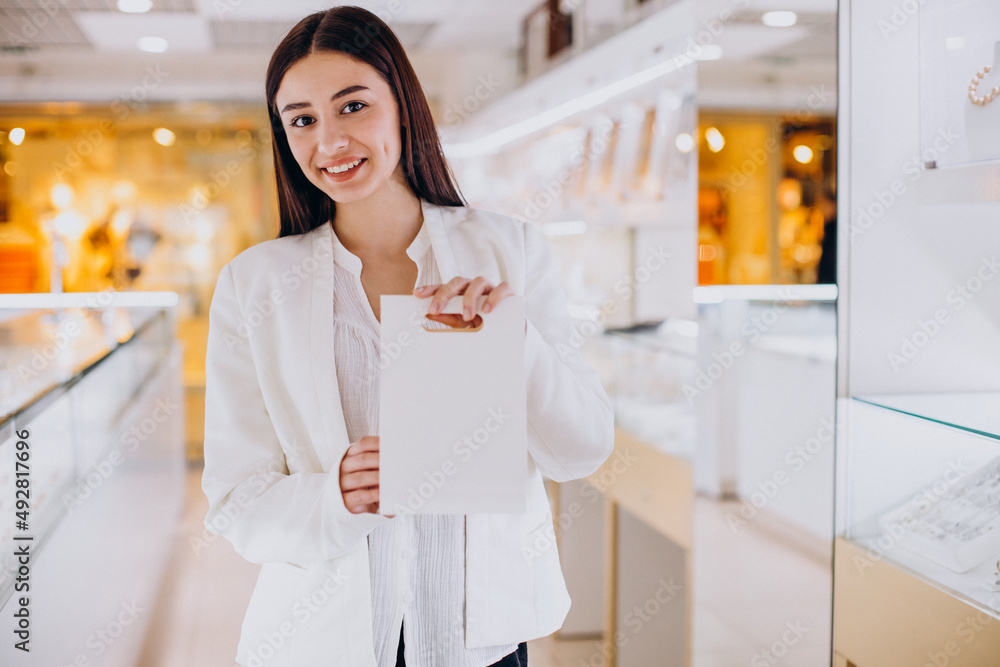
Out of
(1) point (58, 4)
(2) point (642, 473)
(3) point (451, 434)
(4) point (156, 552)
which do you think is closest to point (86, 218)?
(1) point (58, 4)

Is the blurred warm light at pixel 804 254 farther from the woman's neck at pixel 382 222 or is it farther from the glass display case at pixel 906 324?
the woman's neck at pixel 382 222

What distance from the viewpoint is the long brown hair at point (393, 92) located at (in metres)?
1.06

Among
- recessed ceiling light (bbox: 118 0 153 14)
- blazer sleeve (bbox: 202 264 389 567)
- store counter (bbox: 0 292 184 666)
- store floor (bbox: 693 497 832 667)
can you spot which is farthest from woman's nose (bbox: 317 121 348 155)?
recessed ceiling light (bbox: 118 0 153 14)

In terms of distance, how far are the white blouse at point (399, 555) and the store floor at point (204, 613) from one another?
69.0 inches

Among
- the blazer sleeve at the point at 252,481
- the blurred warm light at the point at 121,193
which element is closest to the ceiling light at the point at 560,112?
the blazer sleeve at the point at 252,481

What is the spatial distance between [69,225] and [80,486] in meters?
4.27

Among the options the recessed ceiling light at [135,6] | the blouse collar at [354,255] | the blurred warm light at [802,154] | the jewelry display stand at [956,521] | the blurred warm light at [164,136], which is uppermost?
the recessed ceiling light at [135,6]

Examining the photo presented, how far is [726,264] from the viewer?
1.93 m

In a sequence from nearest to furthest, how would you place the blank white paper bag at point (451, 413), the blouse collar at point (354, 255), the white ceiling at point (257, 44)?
the blank white paper bag at point (451, 413) → the blouse collar at point (354, 255) → the white ceiling at point (257, 44)

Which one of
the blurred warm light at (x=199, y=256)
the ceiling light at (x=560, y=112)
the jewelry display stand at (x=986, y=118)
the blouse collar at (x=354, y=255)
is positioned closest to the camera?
the blouse collar at (x=354, y=255)

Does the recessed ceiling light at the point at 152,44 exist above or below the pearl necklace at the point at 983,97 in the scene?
above

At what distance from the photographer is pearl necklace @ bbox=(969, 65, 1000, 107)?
50.7 inches

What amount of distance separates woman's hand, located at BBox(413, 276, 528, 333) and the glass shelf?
0.87 m

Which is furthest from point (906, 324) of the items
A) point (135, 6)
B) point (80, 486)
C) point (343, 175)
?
point (135, 6)
